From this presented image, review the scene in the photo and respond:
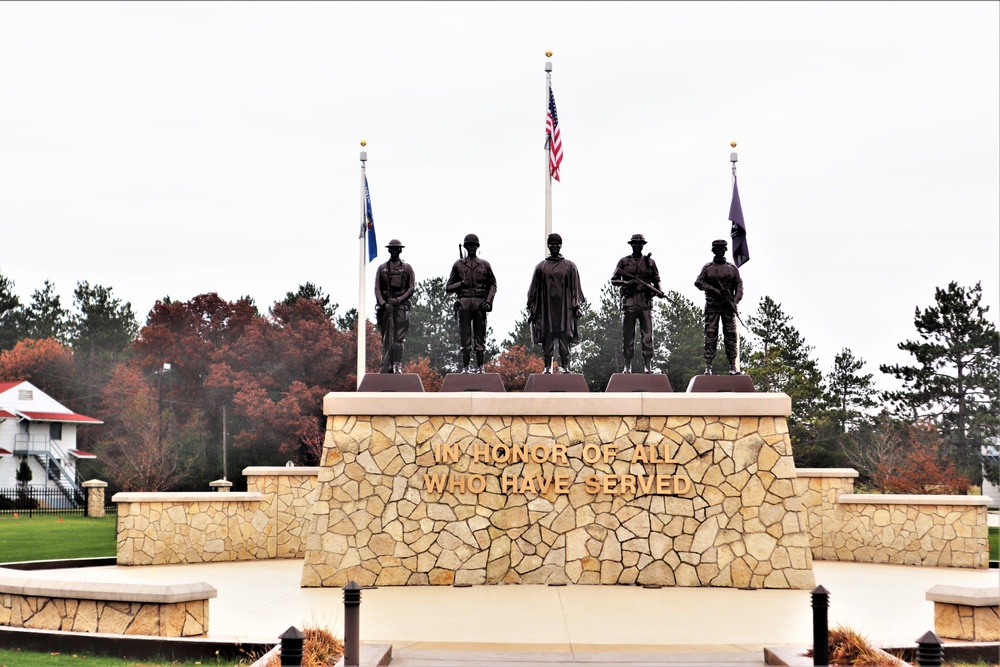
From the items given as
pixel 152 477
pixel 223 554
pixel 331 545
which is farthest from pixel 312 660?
pixel 152 477

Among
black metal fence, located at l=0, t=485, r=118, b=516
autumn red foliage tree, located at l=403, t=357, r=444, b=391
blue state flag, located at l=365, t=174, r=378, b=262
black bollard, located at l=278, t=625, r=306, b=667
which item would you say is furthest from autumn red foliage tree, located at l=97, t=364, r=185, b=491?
black bollard, located at l=278, t=625, r=306, b=667

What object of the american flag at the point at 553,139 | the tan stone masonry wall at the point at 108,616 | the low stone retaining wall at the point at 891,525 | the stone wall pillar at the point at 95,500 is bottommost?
the stone wall pillar at the point at 95,500

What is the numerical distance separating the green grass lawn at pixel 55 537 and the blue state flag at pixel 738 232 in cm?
1399

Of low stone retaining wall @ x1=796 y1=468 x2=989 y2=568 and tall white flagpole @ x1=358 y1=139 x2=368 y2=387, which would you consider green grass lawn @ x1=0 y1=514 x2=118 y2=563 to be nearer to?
tall white flagpole @ x1=358 y1=139 x2=368 y2=387

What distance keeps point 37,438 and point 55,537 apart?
3411 cm

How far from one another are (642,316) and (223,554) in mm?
9245

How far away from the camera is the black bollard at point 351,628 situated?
28.1ft

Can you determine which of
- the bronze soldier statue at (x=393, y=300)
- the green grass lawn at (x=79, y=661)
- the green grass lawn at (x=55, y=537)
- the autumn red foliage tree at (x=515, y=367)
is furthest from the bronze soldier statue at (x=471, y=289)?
the autumn red foliage tree at (x=515, y=367)

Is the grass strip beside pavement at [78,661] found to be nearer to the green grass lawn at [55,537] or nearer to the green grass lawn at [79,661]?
the green grass lawn at [79,661]

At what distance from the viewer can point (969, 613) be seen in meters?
10.2

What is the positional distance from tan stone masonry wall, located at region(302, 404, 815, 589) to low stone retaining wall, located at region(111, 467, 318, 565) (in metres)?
5.06

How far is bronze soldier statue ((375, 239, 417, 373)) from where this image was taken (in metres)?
16.7

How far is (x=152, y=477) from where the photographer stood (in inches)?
1758

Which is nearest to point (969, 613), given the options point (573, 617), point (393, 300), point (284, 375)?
point (573, 617)
